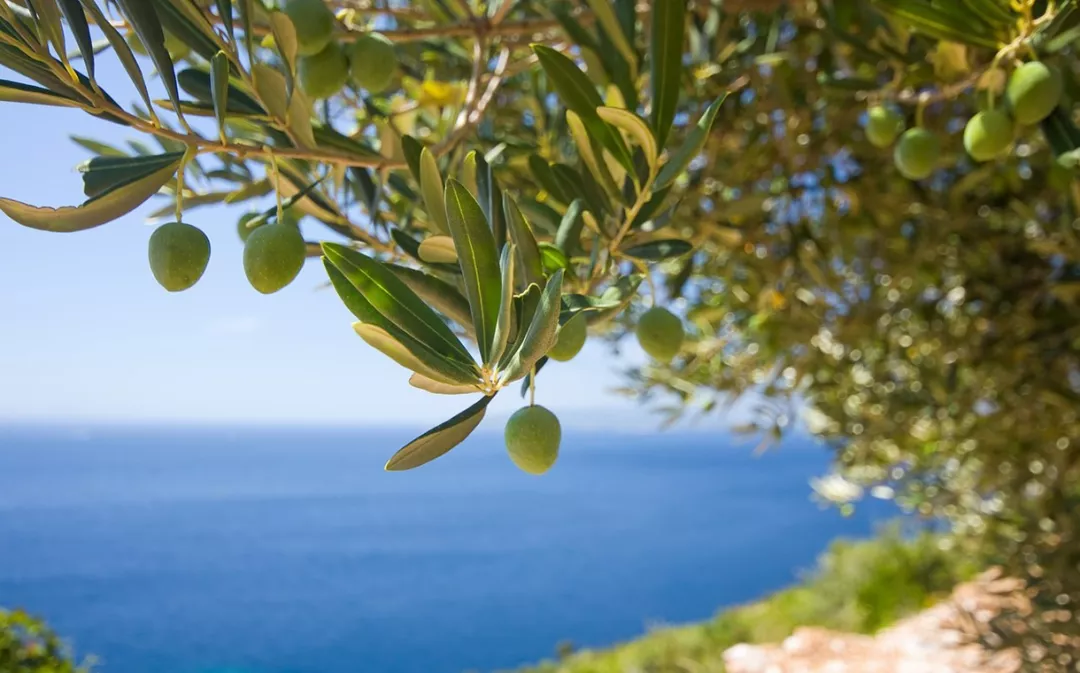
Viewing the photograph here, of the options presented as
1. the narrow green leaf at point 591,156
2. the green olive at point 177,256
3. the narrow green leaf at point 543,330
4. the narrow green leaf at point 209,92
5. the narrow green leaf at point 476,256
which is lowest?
the narrow green leaf at point 543,330

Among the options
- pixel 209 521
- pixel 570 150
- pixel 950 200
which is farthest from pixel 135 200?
pixel 209 521

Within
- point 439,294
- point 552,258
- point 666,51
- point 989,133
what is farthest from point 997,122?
point 439,294

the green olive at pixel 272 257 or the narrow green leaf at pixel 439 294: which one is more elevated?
the green olive at pixel 272 257

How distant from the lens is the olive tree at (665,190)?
50cm

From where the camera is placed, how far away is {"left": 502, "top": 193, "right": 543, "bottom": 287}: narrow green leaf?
0.48 metres

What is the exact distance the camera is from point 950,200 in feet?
5.55

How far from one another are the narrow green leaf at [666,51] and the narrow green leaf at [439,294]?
0.23 metres

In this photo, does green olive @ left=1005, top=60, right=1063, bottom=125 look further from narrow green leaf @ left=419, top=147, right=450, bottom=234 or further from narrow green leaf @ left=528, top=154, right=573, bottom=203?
narrow green leaf @ left=419, top=147, right=450, bottom=234

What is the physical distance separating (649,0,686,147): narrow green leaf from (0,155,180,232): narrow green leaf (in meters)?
0.38

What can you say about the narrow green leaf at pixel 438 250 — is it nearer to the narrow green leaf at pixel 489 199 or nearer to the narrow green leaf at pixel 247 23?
the narrow green leaf at pixel 489 199

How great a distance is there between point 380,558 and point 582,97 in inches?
954

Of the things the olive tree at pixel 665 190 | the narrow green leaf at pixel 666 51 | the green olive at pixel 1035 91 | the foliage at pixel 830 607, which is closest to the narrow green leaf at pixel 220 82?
the olive tree at pixel 665 190

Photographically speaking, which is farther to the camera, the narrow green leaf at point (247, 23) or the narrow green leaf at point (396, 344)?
the narrow green leaf at point (247, 23)

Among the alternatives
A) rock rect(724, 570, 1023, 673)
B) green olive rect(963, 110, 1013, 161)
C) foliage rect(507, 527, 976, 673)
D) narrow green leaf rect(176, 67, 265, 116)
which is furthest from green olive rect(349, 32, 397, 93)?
foliage rect(507, 527, 976, 673)
